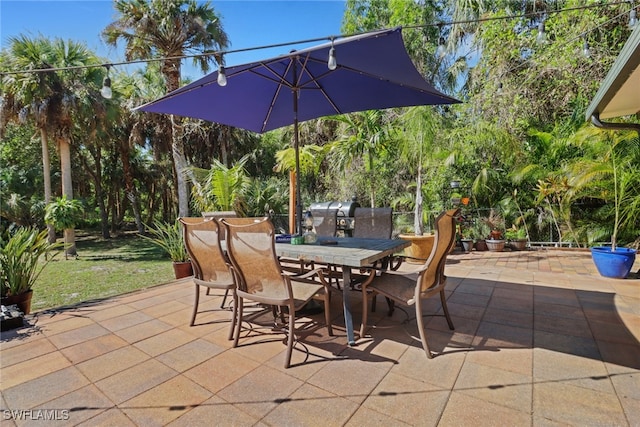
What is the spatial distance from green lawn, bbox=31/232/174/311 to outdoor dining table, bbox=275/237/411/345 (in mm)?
3071

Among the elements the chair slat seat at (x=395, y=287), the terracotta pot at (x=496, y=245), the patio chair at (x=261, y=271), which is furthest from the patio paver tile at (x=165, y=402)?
the terracotta pot at (x=496, y=245)

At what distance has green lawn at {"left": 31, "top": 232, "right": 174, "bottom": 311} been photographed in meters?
5.04

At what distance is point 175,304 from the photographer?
3.44 metres

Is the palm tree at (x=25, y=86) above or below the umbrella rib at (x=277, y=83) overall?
above

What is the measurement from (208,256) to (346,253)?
117 centimetres

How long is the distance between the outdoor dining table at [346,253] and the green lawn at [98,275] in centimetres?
307

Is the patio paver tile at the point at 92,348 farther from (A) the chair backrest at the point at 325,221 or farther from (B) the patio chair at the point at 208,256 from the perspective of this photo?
(A) the chair backrest at the point at 325,221

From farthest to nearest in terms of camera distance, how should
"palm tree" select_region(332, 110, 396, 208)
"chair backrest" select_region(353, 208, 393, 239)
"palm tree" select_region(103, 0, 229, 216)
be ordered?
"palm tree" select_region(103, 0, 229, 216)
"palm tree" select_region(332, 110, 396, 208)
"chair backrest" select_region(353, 208, 393, 239)

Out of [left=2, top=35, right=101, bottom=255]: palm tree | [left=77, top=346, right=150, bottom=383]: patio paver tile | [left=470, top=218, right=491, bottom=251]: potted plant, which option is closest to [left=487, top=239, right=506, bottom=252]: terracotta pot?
[left=470, top=218, right=491, bottom=251]: potted plant

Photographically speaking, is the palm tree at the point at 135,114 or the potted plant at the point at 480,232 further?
the palm tree at the point at 135,114

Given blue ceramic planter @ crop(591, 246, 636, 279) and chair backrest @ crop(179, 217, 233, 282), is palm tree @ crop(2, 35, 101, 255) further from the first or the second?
blue ceramic planter @ crop(591, 246, 636, 279)

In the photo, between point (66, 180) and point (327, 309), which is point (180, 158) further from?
point (327, 309)

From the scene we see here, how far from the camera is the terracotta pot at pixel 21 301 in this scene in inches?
120

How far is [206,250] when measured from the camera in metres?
2.68
